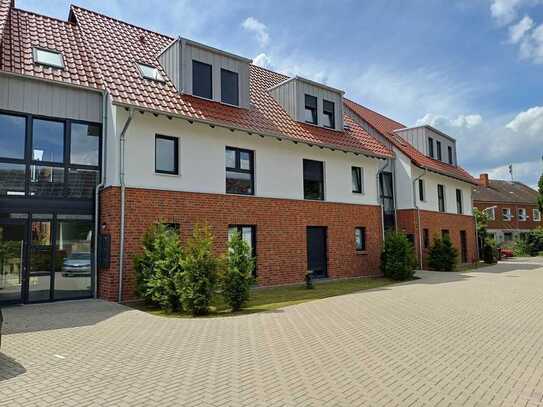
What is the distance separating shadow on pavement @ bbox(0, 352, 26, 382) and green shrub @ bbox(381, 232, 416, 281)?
44.7 feet

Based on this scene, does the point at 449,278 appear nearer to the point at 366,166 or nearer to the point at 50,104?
the point at 366,166

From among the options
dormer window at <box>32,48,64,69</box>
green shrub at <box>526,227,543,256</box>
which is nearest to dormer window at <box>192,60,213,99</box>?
dormer window at <box>32,48,64,69</box>

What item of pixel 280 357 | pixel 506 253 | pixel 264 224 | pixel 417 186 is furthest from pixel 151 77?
pixel 506 253

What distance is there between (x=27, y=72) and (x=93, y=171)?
9.60 feet

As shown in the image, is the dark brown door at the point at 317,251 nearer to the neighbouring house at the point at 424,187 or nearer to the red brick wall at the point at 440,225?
the neighbouring house at the point at 424,187

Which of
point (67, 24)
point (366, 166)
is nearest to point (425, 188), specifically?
point (366, 166)

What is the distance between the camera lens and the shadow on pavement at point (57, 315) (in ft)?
26.1

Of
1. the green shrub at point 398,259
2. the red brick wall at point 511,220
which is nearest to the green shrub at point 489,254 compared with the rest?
the green shrub at point 398,259

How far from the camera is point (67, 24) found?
1420cm

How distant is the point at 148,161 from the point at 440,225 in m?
17.9

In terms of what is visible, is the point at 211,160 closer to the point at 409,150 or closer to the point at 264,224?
the point at 264,224

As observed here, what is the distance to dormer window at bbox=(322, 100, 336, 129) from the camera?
1831 centimetres

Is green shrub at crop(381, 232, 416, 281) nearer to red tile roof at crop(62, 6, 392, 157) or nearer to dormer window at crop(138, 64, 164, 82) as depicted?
red tile roof at crop(62, 6, 392, 157)

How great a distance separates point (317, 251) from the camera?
53.7 feet
